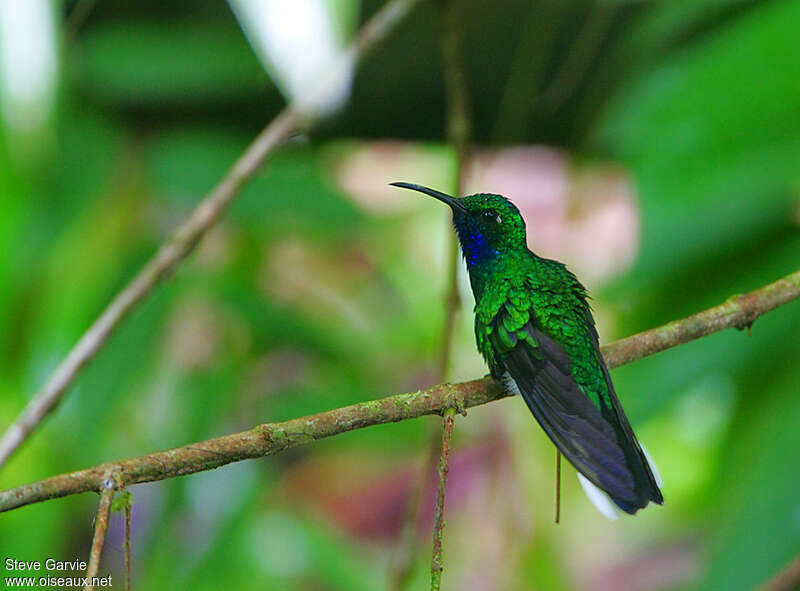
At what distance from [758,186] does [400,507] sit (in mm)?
2107

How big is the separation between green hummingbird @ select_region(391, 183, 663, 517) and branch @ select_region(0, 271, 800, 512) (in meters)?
0.09

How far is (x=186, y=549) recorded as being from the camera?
2.02 meters

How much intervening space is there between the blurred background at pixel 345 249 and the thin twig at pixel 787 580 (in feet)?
0.46

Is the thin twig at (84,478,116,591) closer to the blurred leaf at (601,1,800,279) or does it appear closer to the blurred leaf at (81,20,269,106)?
the blurred leaf at (601,1,800,279)

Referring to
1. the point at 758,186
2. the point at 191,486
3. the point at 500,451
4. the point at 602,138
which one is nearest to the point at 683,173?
the point at 758,186

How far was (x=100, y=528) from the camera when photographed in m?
0.69

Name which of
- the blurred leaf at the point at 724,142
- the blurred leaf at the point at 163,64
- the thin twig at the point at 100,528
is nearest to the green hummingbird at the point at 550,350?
the blurred leaf at the point at 724,142

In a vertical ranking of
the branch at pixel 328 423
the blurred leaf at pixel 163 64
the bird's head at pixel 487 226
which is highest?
the blurred leaf at pixel 163 64

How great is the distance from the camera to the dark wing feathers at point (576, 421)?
3.36 feet

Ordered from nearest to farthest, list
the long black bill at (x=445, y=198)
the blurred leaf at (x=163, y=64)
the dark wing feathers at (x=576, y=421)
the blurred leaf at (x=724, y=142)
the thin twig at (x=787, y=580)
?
the dark wing feathers at (x=576, y=421) → the thin twig at (x=787, y=580) → the long black bill at (x=445, y=198) → the blurred leaf at (x=724, y=142) → the blurred leaf at (x=163, y=64)

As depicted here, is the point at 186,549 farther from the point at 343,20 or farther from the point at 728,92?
the point at 728,92

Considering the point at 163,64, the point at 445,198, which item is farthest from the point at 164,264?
the point at 163,64

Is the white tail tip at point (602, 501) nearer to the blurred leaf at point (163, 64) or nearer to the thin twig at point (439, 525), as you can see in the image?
the thin twig at point (439, 525)

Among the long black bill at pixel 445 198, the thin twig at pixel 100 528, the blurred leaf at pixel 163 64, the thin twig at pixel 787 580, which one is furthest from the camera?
the blurred leaf at pixel 163 64
